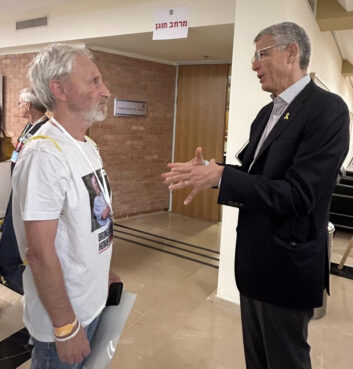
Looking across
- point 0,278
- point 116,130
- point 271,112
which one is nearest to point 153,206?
point 116,130

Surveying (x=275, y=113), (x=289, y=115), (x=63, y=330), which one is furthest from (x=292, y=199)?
(x=63, y=330)

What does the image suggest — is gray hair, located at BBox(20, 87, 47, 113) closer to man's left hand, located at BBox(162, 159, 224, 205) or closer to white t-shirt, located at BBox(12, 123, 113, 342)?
white t-shirt, located at BBox(12, 123, 113, 342)

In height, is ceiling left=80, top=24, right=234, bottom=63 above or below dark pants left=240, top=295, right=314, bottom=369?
above

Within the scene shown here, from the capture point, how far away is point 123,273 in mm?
3441

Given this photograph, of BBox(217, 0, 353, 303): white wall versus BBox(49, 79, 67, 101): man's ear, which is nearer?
BBox(49, 79, 67, 101): man's ear

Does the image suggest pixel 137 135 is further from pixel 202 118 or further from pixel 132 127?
pixel 202 118

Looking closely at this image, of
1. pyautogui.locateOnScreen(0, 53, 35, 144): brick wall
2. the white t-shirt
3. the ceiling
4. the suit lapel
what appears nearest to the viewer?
the white t-shirt

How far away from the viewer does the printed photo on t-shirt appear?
1141 millimetres

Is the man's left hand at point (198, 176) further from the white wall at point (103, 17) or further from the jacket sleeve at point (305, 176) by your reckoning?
the white wall at point (103, 17)

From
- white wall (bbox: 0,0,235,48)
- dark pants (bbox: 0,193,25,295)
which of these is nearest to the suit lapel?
dark pants (bbox: 0,193,25,295)

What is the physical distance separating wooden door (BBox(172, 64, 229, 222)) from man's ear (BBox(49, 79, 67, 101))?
4284 mm

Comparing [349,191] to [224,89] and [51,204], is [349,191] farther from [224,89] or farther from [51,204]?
[51,204]

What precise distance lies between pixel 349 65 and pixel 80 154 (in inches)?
289

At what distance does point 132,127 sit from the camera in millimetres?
5246
